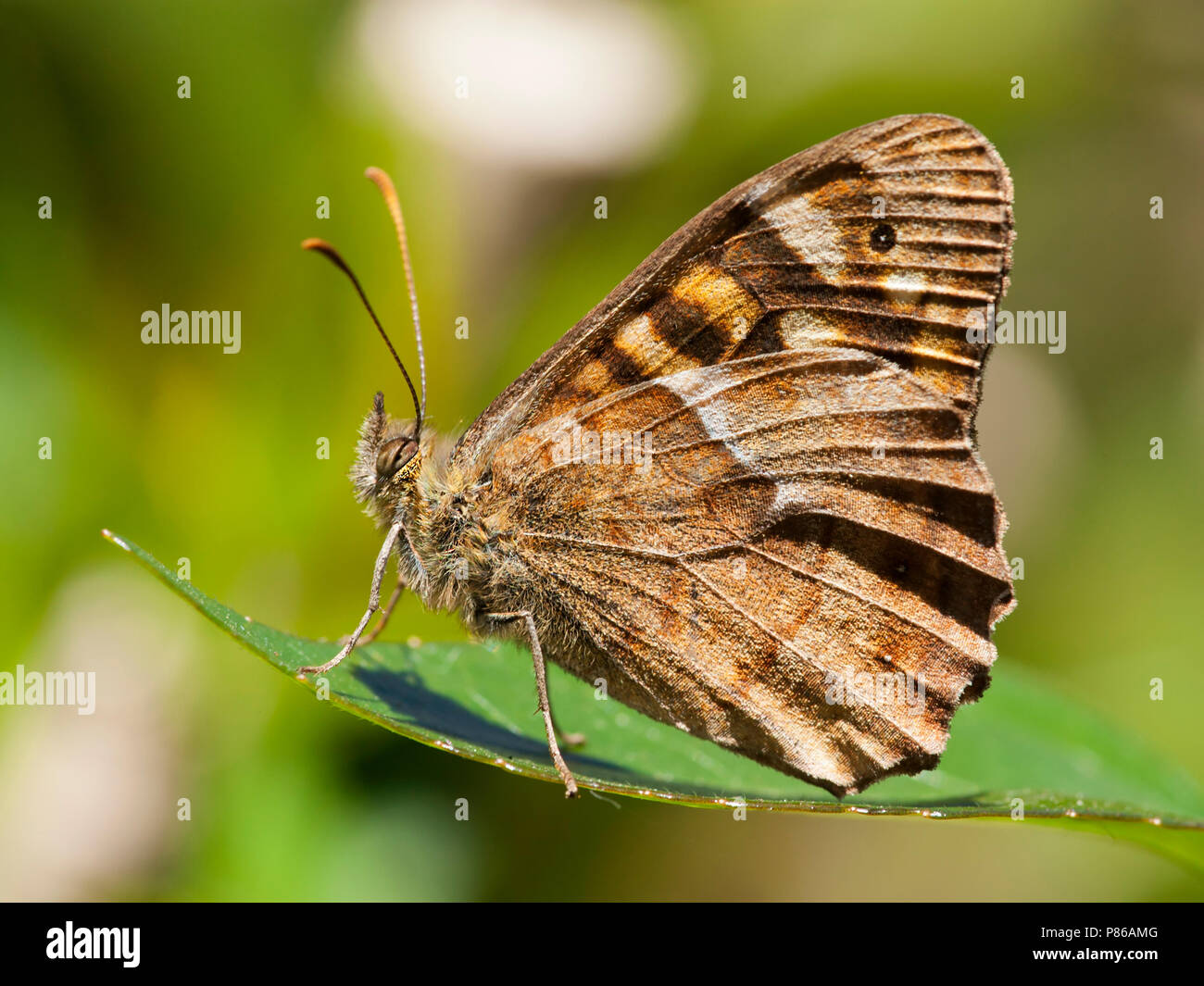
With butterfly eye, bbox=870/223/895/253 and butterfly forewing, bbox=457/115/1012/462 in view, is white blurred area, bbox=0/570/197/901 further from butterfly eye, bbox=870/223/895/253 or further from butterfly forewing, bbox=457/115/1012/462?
butterfly eye, bbox=870/223/895/253

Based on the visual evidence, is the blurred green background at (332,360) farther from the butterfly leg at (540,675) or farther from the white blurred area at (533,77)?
the butterfly leg at (540,675)

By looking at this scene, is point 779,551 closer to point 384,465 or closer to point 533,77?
point 384,465

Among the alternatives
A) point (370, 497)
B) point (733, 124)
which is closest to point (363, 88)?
point (733, 124)

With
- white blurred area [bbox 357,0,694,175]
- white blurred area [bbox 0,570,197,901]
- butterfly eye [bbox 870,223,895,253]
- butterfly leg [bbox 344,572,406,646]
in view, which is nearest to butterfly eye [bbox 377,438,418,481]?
butterfly leg [bbox 344,572,406,646]

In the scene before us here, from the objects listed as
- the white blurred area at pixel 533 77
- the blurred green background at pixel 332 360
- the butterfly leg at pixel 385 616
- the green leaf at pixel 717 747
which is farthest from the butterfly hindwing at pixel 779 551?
the white blurred area at pixel 533 77

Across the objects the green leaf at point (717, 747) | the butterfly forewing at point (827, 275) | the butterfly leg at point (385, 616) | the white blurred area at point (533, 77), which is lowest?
the green leaf at point (717, 747)
